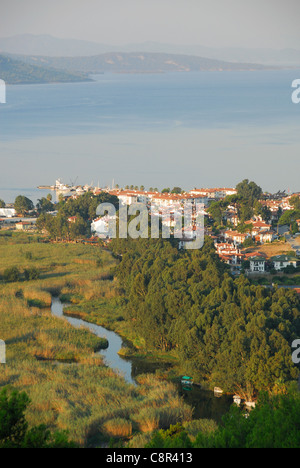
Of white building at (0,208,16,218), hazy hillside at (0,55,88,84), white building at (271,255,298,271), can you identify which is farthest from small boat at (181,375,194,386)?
hazy hillside at (0,55,88,84)

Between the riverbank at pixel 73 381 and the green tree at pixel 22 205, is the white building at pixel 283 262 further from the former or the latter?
the green tree at pixel 22 205

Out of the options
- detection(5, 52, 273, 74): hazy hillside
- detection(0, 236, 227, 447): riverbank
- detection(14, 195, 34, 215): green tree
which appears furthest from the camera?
detection(5, 52, 273, 74): hazy hillside

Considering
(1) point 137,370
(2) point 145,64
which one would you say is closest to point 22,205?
(1) point 137,370

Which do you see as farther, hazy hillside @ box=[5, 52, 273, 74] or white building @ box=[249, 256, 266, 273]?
hazy hillside @ box=[5, 52, 273, 74]

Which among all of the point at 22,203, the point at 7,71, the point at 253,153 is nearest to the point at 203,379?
the point at 22,203

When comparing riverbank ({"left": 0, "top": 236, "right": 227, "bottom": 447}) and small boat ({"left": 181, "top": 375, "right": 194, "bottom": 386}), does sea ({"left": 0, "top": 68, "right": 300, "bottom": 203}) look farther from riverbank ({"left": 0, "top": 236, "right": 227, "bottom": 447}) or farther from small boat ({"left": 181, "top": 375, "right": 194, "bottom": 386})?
small boat ({"left": 181, "top": 375, "right": 194, "bottom": 386})

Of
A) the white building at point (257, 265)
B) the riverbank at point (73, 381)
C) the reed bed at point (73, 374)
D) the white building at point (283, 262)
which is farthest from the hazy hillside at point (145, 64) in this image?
the riverbank at point (73, 381)

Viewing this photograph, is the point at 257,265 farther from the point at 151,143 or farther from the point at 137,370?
the point at 151,143
